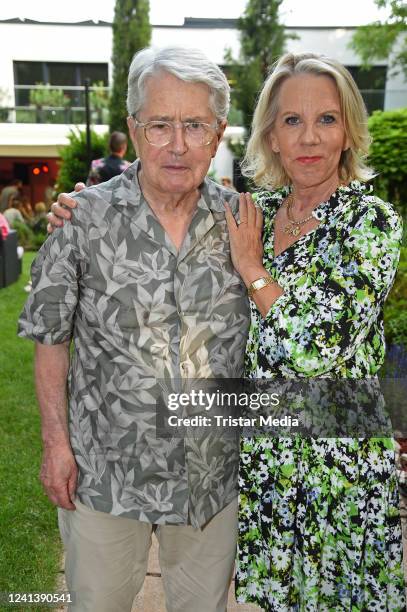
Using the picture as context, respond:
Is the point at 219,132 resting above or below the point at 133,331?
above

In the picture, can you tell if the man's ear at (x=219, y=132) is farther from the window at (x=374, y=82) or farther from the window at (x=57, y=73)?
the window at (x=57, y=73)

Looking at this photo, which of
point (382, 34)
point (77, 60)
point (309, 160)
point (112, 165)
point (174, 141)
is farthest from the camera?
point (77, 60)

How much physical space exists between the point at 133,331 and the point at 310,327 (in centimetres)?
50

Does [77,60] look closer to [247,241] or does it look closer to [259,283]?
[247,241]

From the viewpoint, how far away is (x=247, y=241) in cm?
181

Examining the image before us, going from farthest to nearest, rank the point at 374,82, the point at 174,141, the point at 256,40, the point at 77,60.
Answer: the point at 77,60
the point at 374,82
the point at 256,40
the point at 174,141

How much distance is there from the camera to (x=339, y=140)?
179 cm

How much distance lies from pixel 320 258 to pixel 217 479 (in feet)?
2.42

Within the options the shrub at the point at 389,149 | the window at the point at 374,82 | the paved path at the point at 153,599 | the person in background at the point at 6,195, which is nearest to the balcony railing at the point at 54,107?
the person in background at the point at 6,195

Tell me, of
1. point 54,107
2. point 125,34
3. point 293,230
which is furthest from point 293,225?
point 125,34

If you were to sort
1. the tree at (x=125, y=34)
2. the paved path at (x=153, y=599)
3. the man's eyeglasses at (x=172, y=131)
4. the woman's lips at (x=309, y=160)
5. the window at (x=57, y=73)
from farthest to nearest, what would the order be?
the window at (x=57, y=73)
the tree at (x=125, y=34)
the paved path at (x=153, y=599)
the woman's lips at (x=309, y=160)
the man's eyeglasses at (x=172, y=131)

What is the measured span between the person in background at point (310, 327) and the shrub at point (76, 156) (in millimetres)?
13435

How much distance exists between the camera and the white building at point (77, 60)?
1641 centimetres

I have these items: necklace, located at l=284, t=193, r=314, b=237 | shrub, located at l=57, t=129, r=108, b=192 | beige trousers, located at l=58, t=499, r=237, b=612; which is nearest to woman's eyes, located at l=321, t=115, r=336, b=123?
necklace, located at l=284, t=193, r=314, b=237
